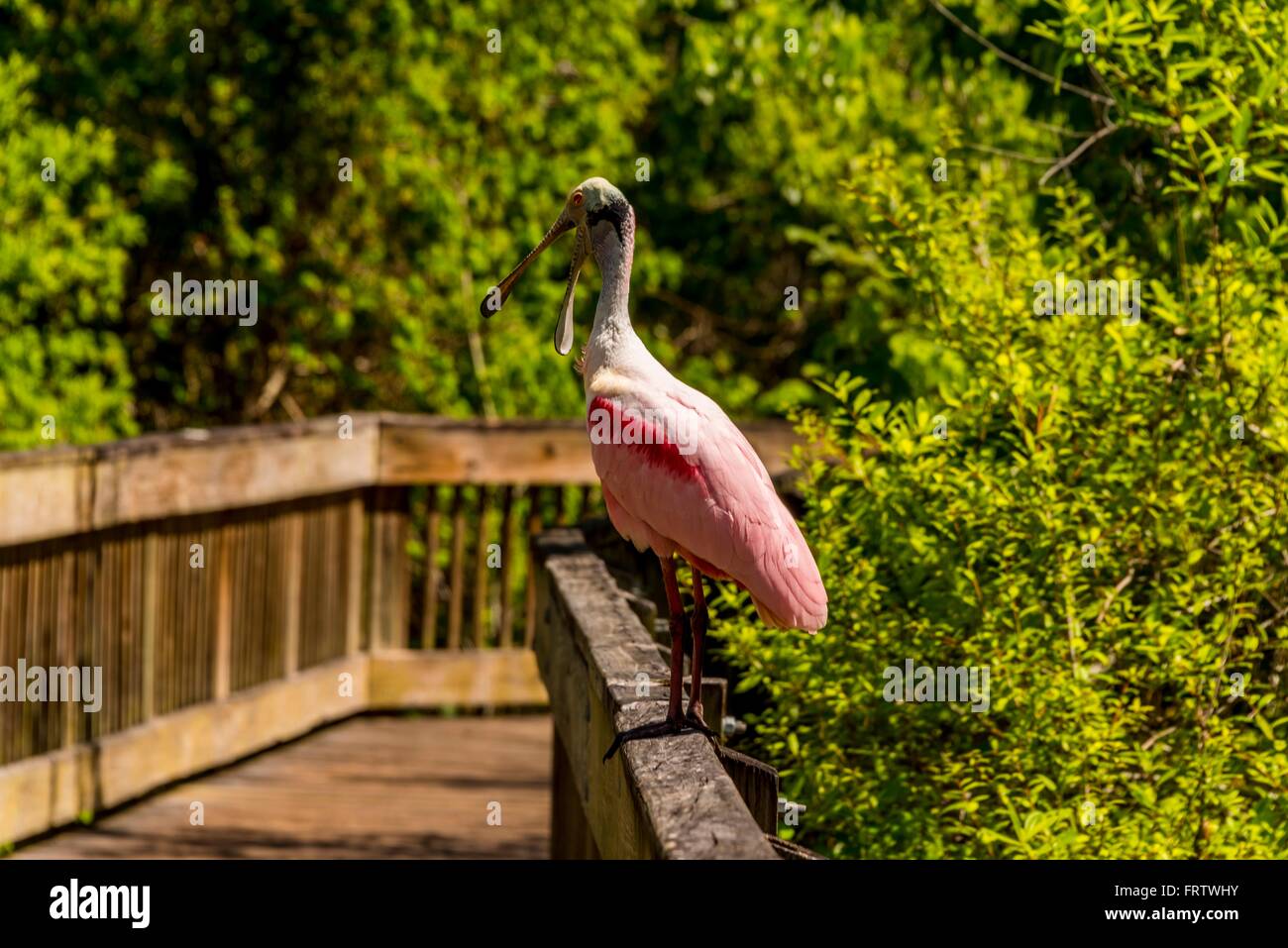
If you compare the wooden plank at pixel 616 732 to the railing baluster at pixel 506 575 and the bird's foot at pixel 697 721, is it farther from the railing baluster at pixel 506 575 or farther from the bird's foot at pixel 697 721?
the railing baluster at pixel 506 575

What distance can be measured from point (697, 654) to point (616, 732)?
0.24m

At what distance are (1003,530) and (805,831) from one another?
101 cm

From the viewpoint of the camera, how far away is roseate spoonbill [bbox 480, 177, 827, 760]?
3.91 m

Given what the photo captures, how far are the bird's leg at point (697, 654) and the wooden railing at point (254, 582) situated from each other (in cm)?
234

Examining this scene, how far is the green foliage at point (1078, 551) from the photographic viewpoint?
443 cm

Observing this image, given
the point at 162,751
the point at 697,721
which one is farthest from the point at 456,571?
the point at 697,721

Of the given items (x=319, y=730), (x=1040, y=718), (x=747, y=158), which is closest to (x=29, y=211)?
(x=319, y=730)

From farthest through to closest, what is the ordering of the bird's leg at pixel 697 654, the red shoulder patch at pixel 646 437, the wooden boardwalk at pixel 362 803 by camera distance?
the wooden boardwalk at pixel 362 803
the red shoulder patch at pixel 646 437
the bird's leg at pixel 697 654

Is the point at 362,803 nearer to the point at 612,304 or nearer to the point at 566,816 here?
the point at 566,816

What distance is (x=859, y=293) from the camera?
9.34m

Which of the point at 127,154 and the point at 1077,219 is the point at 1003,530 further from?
the point at 127,154

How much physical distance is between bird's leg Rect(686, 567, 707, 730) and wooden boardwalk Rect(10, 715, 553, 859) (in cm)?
335

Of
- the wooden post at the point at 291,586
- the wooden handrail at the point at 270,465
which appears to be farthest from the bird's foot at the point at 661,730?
the wooden post at the point at 291,586

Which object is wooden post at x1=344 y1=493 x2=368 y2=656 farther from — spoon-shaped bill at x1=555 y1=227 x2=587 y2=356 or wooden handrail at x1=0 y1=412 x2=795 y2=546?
spoon-shaped bill at x1=555 y1=227 x2=587 y2=356
